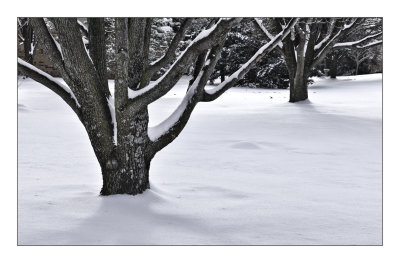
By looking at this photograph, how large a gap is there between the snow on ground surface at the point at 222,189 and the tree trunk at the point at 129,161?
121 millimetres

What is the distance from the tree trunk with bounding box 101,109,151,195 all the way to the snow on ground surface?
0.12 meters

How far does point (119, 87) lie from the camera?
3.68 m

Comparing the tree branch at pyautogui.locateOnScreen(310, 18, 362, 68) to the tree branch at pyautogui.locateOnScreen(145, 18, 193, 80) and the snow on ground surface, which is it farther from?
the tree branch at pyautogui.locateOnScreen(145, 18, 193, 80)

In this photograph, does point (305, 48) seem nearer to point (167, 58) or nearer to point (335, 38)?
point (335, 38)

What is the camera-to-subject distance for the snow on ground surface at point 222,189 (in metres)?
3.30

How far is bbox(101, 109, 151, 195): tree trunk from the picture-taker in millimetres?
3955

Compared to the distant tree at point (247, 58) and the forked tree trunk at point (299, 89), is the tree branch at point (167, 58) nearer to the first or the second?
the forked tree trunk at point (299, 89)

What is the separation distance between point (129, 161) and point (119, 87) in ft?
2.32

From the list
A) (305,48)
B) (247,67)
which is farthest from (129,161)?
(305,48)
